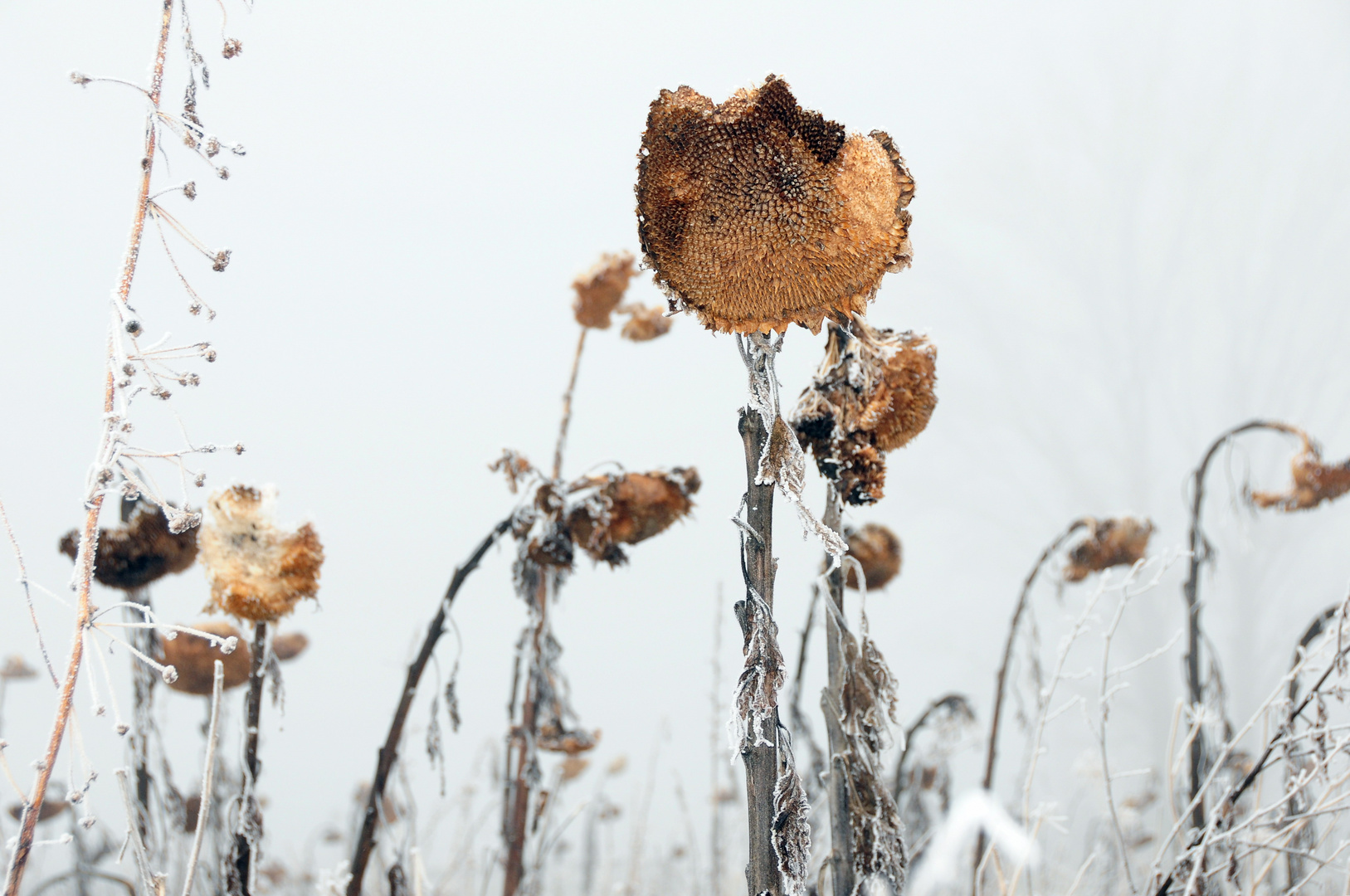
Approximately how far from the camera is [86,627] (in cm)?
43

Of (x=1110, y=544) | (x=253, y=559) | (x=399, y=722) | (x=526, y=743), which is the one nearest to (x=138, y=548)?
(x=253, y=559)

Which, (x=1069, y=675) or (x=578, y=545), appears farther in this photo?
(x=578, y=545)

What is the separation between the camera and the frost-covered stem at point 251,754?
662 millimetres

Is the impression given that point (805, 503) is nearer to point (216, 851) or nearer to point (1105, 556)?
point (216, 851)

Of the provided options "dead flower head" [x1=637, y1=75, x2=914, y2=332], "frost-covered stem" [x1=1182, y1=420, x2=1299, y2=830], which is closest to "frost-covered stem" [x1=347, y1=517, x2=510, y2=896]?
"dead flower head" [x1=637, y1=75, x2=914, y2=332]

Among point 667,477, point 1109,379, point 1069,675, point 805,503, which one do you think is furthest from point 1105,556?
point 1109,379

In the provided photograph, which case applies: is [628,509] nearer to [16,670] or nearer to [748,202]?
[748,202]

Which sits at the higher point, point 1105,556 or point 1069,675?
→ point 1105,556

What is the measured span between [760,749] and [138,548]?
615 mm

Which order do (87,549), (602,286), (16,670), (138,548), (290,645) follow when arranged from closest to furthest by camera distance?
(87,549) < (138,548) < (602,286) < (290,645) < (16,670)

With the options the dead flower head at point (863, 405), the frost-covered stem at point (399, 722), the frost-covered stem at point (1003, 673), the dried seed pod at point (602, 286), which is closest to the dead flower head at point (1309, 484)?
the frost-covered stem at point (1003, 673)

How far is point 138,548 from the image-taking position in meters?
0.77

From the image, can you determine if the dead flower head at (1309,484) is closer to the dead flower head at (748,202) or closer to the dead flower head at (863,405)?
the dead flower head at (863,405)

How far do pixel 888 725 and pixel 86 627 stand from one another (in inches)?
19.5
